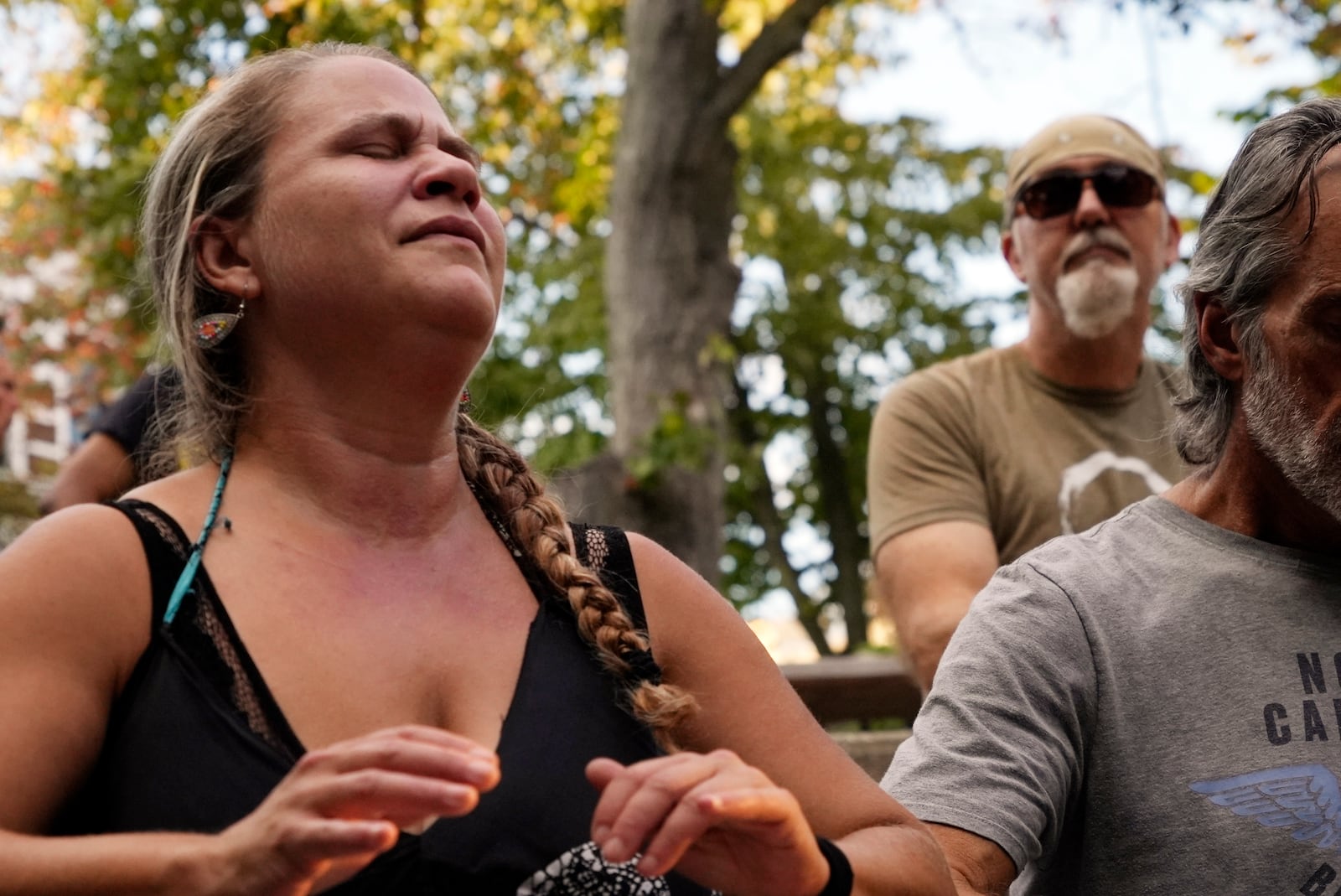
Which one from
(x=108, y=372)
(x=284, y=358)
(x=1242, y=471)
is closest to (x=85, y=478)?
(x=284, y=358)

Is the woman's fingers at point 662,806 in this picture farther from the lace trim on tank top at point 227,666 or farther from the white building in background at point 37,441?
the white building in background at point 37,441

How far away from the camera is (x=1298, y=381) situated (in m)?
2.52

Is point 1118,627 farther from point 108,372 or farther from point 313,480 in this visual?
point 108,372

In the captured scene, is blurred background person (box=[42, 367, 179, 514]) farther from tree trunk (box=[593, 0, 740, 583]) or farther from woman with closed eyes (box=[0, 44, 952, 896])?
tree trunk (box=[593, 0, 740, 583])

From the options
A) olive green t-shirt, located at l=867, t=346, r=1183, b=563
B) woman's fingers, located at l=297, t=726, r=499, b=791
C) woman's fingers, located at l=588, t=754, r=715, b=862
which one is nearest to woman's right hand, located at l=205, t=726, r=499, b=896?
woman's fingers, located at l=297, t=726, r=499, b=791

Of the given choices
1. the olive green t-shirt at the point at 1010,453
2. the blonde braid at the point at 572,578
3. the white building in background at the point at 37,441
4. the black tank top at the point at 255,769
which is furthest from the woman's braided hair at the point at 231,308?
the white building in background at the point at 37,441

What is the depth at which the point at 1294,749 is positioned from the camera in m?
2.29

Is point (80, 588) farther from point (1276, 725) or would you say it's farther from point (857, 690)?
point (857, 690)

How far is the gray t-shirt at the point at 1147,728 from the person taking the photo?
2.21 meters

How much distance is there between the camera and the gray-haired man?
2223mm

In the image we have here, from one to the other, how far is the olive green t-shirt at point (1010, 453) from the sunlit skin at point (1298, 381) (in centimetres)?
100

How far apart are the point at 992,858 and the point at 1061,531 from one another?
62.7 inches

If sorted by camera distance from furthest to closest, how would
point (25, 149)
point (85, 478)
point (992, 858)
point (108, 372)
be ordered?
1. point (25, 149)
2. point (108, 372)
3. point (85, 478)
4. point (992, 858)

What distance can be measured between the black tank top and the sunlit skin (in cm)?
121
